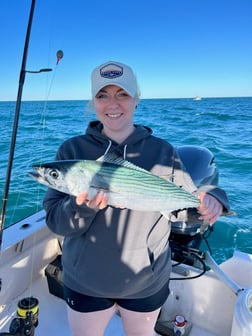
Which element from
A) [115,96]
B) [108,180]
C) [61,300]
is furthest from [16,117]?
[61,300]

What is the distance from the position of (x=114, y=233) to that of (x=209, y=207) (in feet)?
1.76

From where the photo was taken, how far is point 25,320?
6.32 ft

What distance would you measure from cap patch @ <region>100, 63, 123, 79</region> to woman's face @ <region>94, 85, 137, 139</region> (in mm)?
57

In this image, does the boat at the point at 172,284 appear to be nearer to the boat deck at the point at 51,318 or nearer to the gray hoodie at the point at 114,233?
the boat deck at the point at 51,318

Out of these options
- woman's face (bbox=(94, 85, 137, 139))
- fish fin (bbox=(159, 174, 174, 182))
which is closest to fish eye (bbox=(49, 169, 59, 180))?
woman's face (bbox=(94, 85, 137, 139))

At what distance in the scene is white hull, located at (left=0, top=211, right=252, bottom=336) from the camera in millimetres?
2518

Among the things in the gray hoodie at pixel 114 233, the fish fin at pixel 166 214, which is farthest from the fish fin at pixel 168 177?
the fish fin at pixel 166 214

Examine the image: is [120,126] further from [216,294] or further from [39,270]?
[39,270]

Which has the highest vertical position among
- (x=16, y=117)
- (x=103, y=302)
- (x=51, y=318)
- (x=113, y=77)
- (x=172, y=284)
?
(x=113, y=77)

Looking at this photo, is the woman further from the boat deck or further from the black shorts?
the boat deck

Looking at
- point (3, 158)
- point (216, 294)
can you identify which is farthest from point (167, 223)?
point (3, 158)

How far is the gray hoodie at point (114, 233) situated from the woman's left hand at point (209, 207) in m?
0.06

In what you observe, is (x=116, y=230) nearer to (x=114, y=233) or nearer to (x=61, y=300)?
(x=114, y=233)

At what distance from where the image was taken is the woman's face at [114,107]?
1.58m
